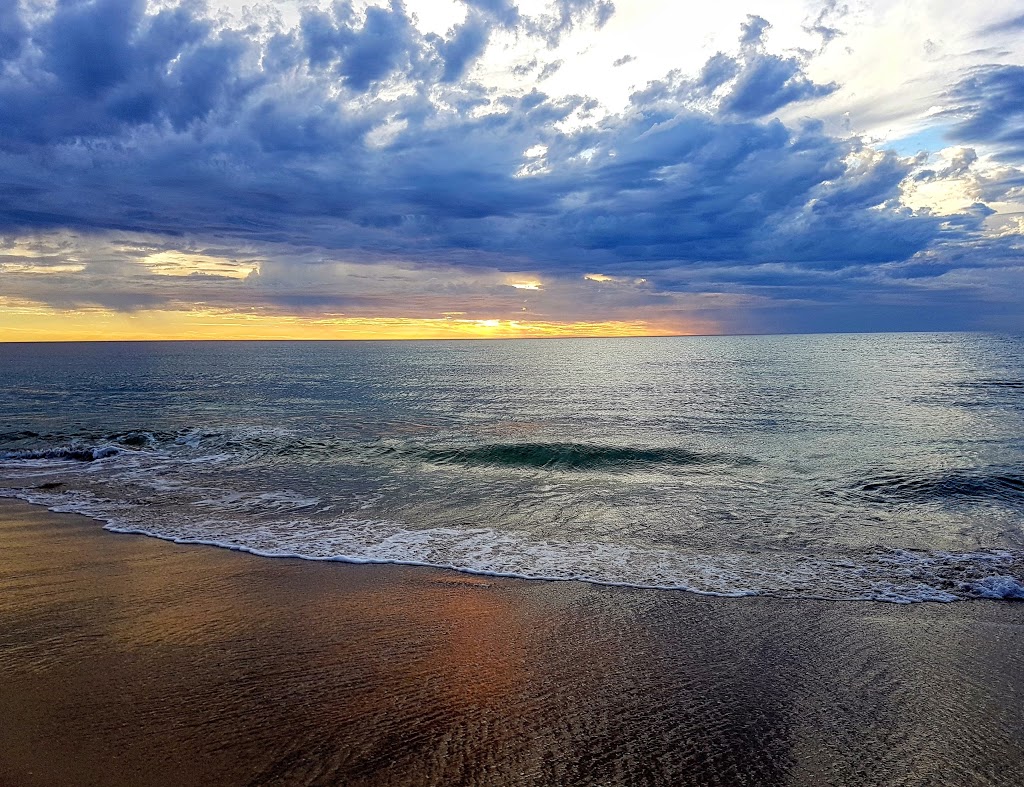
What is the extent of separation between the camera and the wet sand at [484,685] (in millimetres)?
5055

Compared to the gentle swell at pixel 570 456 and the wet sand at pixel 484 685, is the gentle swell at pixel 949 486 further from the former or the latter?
the wet sand at pixel 484 685

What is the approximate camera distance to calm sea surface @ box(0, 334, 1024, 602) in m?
10.8

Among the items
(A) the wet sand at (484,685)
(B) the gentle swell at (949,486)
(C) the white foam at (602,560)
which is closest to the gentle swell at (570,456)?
(B) the gentle swell at (949,486)

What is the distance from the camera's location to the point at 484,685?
640 centimetres

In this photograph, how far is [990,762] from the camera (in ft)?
17.0

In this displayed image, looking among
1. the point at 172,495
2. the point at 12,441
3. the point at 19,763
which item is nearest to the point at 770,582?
the point at 19,763

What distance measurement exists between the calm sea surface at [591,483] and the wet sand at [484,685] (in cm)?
149

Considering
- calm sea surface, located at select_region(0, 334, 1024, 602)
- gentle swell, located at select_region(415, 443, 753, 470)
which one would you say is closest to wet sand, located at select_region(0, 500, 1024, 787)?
calm sea surface, located at select_region(0, 334, 1024, 602)

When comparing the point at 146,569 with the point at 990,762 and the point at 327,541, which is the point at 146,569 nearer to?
the point at 327,541

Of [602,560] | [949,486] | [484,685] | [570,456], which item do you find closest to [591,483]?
[570,456]

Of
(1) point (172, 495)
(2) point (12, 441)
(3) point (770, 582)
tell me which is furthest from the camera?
(2) point (12, 441)

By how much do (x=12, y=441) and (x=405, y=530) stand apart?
74.3 ft

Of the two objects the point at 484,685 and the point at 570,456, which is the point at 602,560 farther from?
the point at 570,456

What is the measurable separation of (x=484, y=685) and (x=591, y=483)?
11.7 meters
